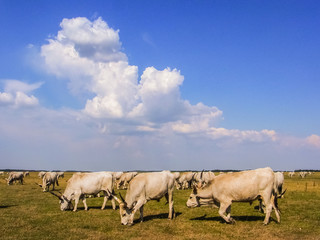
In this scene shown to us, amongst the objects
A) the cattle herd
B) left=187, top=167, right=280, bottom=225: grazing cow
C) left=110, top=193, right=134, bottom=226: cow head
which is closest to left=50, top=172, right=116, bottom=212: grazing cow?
the cattle herd

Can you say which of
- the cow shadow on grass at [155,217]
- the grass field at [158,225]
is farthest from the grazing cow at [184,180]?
the cow shadow on grass at [155,217]

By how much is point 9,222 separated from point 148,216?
781cm

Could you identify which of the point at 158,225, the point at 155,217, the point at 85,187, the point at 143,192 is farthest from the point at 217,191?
the point at 85,187

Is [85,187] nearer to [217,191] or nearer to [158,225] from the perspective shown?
[158,225]

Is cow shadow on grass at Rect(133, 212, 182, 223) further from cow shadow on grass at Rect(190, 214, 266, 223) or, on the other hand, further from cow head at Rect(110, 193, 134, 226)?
cow shadow on grass at Rect(190, 214, 266, 223)

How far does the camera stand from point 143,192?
577 inches

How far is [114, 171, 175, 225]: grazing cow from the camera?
14133 millimetres

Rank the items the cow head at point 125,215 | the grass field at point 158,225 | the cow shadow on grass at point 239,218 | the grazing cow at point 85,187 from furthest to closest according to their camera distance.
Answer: the grazing cow at point 85,187 < the cow shadow on grass at point 239,218 < the cow head at point 125,215 < the grass field at point 158,225

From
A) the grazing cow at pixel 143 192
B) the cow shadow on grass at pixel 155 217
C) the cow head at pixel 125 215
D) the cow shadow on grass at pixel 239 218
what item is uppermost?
the grazing cow at pixel 143 192

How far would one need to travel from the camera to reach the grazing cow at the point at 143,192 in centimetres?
1413

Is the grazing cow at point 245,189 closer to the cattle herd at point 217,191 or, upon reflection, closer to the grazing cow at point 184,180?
the cattle herd at point 217,191

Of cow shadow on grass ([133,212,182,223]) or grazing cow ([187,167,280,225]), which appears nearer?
grazing cow ([187,167,280,225])

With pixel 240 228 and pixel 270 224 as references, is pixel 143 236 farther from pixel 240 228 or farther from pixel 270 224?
pixel 270 224

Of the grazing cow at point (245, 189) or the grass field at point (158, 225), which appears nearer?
the grass field at point (158, 225)
